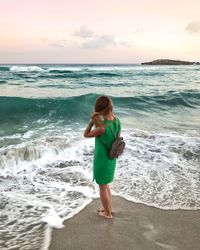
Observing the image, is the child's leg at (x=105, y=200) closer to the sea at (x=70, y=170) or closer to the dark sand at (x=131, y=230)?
the dark sand at (x=131, y=230)

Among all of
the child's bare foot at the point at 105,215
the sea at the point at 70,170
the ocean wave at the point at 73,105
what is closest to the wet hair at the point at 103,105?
the child's bare foot at the point at 105,215

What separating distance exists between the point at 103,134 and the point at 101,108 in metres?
0.32

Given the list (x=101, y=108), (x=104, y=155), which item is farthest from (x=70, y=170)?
(x=101, y=108)

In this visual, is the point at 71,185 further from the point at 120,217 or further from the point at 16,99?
the point at 16,99

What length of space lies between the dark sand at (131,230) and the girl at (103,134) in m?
0.44

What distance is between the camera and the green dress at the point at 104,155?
4230 millimetres

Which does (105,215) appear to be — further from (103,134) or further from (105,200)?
(103,134)

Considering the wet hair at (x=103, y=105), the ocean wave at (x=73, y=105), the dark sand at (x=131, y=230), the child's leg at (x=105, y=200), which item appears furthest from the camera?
the ocean wave at (x=73, y=105)

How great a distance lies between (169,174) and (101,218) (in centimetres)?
226

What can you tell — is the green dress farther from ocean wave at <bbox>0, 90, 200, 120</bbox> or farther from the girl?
ocean wave at <bbox>0, 90, 200, 120</bbox>

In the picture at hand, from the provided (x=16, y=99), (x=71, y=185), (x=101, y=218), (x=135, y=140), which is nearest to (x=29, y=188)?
(x=71, y=185)

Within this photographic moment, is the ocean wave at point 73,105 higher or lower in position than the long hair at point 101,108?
lower

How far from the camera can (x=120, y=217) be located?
182 inches

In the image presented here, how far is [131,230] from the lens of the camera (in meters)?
4.25
